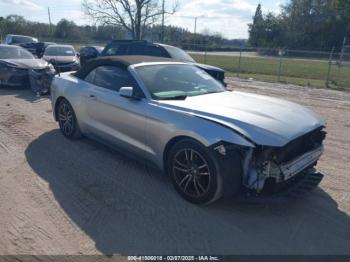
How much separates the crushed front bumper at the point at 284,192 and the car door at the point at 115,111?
145cm

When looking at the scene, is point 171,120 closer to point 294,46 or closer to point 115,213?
point 115,213

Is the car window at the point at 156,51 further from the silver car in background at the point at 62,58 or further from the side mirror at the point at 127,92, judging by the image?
the side mirror at the point at 127,92

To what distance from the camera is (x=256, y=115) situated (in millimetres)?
3746

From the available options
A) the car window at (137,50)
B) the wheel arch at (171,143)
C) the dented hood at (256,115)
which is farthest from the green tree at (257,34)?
Answer: the wheel arch at (171,143)

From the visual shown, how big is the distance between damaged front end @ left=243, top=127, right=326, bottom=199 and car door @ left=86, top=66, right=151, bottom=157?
1.43m

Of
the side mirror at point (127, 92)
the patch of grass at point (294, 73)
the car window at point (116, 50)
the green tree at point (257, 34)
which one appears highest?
the green tree at point (257, 34)

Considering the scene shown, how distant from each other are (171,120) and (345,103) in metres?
9.15

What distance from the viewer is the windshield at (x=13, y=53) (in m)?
11.4

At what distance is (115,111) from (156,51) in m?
7.13

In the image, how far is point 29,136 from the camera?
617 cm

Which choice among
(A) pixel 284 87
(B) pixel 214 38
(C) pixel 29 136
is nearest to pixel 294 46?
(B) pixel 214 38

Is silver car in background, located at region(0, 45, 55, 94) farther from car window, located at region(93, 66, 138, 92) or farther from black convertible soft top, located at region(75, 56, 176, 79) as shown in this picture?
car window, located at region(93, 66, 138, 92)

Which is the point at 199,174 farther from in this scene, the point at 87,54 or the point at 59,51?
the point at 87,54

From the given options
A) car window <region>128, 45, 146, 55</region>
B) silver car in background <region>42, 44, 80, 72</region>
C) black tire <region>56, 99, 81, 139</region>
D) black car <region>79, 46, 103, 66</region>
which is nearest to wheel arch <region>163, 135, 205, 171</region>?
black tire <region>56, 99, 81, 139</region>
